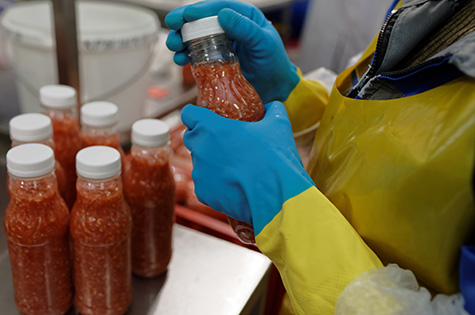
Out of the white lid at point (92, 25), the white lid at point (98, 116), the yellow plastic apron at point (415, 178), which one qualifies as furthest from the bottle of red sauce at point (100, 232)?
the white lid at point (92, 25)

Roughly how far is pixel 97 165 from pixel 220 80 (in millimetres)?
249

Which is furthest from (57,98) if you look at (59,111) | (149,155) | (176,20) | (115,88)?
(115,88)

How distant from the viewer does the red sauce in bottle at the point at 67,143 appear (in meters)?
0.90

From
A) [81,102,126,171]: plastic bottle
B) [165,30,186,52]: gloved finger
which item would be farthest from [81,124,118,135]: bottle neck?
[165,30,186,52]: gloved finger

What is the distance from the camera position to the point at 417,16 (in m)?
0.63

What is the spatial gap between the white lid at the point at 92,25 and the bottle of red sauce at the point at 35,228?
562 mm

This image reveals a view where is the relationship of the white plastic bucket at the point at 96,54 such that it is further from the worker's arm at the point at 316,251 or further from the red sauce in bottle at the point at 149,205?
the worker's arm at the point at 316,251

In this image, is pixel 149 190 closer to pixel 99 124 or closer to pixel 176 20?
pixel 99 124

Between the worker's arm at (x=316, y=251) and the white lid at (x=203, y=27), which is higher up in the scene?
the white lid at (x=203, y=27)

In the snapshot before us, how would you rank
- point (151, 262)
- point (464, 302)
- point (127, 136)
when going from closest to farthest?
point (464, 302) < point (151, 262) < point (127, 136)

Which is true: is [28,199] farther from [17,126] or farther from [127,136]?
[127,136]

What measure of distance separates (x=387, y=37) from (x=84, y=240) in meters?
0.62

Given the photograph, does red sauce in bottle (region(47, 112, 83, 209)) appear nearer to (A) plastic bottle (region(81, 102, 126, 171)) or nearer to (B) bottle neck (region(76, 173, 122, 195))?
(A) plastic bottle (region(81, 102, 126, 171))

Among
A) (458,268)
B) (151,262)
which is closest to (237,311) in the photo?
(151,262)
